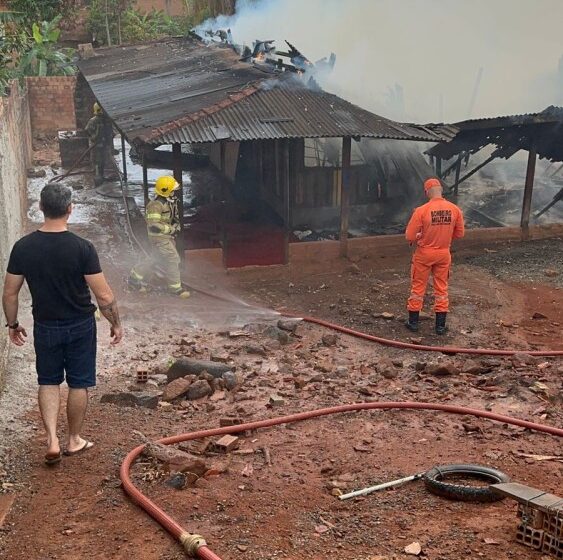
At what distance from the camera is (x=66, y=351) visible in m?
4.88

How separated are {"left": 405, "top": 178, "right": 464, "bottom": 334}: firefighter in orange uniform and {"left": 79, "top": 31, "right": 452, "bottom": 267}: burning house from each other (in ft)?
8.97

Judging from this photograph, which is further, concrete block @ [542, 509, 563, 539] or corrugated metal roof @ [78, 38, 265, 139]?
corrugated metal roof @ [78, 38, 265, 139]

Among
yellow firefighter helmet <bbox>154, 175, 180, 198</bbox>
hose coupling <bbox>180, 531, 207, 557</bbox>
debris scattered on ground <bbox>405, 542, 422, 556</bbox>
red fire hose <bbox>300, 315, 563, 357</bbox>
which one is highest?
yellow firefighter helmet <bbox>154, 175, 180, 198</bbox>

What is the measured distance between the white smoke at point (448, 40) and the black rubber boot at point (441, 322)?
14.4m

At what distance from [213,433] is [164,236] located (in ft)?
16.5

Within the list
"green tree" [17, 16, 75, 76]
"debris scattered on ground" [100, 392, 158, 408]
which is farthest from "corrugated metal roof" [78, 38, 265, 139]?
"debris scattered on ground" [100, 392, 158, 408]

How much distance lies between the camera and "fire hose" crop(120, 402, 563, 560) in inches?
146

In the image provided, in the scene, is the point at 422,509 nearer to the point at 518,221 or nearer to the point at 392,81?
the point at 518,221

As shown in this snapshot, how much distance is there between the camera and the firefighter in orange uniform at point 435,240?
27.8ft

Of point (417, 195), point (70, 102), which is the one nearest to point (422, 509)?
point (417, 195)

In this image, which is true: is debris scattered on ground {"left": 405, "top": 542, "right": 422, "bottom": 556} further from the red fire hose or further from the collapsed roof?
the collapsed roof

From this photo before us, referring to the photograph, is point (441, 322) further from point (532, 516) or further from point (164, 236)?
point (532, 516)

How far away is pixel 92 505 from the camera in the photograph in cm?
432

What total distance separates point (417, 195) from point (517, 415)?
8.51 meters
